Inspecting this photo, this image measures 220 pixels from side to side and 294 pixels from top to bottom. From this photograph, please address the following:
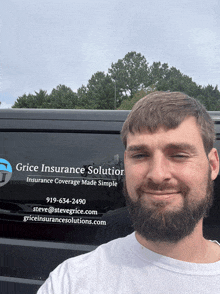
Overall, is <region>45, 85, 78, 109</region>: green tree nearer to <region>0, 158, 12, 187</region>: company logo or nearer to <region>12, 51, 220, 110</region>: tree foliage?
<region>12, 51, 220, 110</region>: tree foliage

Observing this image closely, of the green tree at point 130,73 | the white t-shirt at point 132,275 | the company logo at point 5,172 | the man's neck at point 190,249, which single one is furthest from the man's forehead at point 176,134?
the green tree at point 130,73

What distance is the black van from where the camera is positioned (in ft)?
5.17

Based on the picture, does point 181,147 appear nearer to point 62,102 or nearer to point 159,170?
point 159,170

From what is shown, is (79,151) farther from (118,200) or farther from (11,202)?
(11,202)

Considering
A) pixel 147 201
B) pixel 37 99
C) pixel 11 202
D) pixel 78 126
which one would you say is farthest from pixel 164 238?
pixel 37 99

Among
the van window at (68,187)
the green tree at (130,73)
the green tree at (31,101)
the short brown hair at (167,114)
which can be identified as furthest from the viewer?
the green tree at (130,73)

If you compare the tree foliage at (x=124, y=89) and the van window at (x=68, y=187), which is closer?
the van window at (x=68, y=187)

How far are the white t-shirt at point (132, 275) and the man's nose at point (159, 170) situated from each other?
0.34 m

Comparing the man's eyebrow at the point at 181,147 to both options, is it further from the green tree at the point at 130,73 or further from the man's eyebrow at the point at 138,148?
the green tree at the point at 130,73

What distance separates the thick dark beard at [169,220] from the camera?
40.0 inches

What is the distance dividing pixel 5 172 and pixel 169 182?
45.2 inches

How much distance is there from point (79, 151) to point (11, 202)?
570 millimetres

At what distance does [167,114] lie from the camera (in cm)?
110

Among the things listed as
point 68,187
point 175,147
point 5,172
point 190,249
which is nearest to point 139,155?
point 175,147
